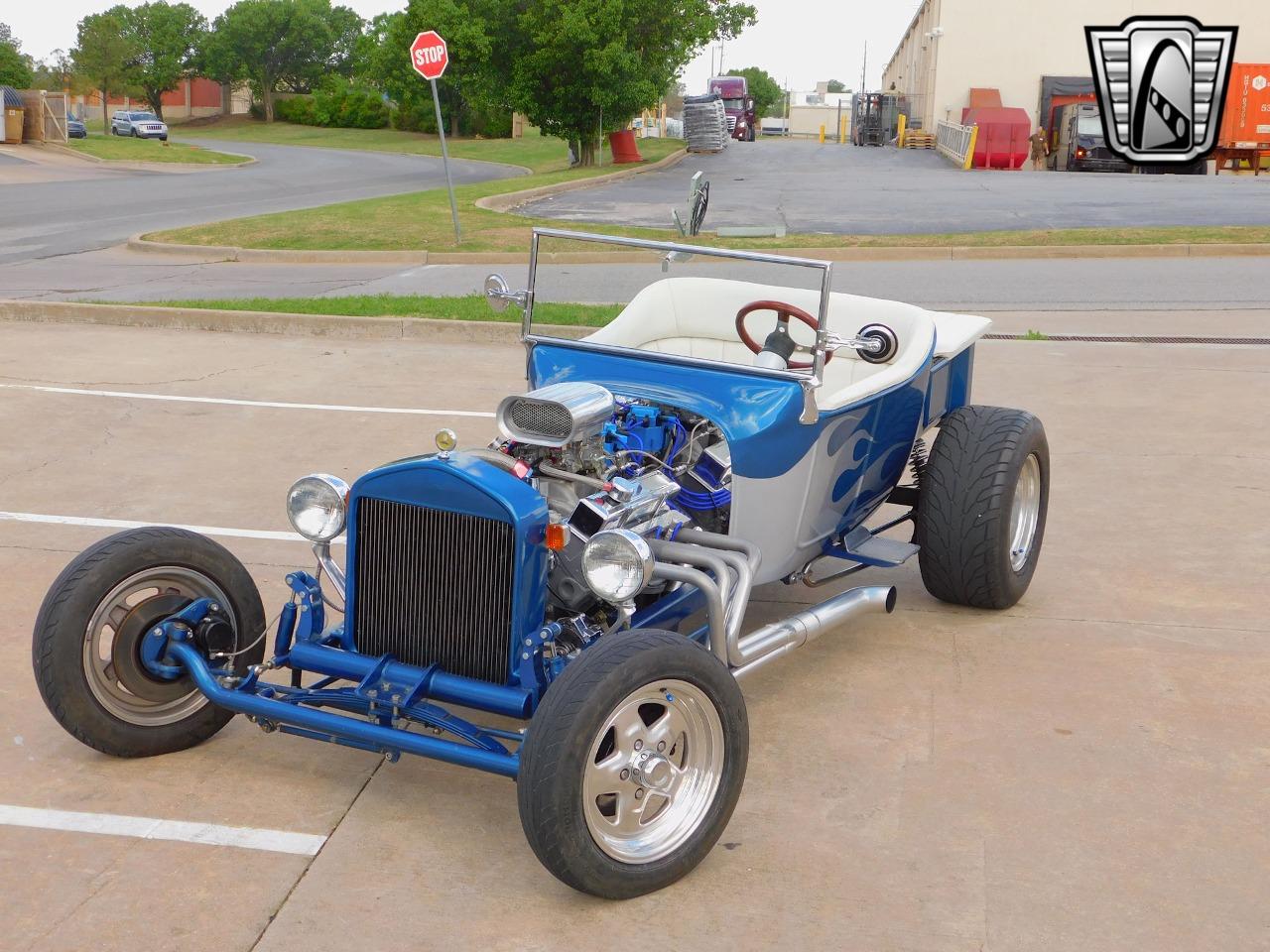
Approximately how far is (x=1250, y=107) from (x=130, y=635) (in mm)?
38557

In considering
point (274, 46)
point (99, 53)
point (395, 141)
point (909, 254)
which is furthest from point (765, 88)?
point (909, 254)

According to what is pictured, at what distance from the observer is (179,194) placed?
1166 inches

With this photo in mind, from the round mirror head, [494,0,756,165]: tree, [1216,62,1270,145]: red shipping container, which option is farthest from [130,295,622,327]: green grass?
[1216,62,1270,145]: red shipping container

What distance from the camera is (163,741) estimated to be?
423 cm

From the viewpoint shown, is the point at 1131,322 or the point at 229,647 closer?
the point at 229,647

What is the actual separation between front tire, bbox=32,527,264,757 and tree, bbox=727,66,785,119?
137m

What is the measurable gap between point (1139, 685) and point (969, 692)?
24.4 inches

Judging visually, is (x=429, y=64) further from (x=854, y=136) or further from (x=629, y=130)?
(x=854, y=136)

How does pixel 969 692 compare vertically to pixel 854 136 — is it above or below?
below

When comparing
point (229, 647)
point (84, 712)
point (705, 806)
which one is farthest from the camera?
point (229, 647)

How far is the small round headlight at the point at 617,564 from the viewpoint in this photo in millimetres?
3832

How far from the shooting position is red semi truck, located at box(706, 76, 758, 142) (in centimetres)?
6116

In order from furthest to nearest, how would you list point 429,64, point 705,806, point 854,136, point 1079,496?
1. point 854,136
2. point 429,64
3. point 1079,496
4. point 705,806

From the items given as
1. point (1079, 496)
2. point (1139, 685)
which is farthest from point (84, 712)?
point (1079, 496)
